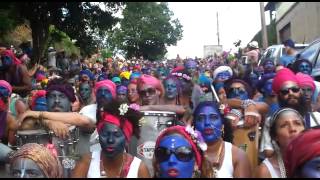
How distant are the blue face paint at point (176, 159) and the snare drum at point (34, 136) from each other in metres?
1.24

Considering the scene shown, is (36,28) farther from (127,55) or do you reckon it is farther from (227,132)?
(127,55)

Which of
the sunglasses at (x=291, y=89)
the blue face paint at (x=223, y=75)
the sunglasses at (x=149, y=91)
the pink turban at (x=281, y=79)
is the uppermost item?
the blue face paint at (x=223, y=75)

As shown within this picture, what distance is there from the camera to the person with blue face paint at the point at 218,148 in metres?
4.84

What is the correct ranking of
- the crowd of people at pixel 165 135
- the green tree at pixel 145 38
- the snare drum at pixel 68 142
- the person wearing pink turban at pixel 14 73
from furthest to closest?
the green tree at pixel 145 38 < the person wearing pink turban at pixel 14 73 < the snare drum at pixel 68 142 < the crowd of people at pixel 165 135

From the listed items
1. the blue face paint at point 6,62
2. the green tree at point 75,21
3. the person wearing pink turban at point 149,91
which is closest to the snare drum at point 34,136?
the person wearing pink turban at point 149,91

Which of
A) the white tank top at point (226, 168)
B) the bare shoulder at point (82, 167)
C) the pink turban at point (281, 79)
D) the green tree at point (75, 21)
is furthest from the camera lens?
the green tree at point (75, 21)

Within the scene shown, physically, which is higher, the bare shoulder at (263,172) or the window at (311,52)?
the window at (311,52)

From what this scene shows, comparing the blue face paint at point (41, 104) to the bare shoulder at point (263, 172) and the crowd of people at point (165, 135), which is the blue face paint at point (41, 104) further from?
the bare shoulder at point (263, 172)

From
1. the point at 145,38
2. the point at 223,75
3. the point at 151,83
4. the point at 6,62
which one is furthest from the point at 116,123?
the point at 145,38

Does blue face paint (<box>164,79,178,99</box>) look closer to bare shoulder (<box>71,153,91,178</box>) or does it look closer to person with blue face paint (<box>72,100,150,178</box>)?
person with blue face paint (<box>72,100,150,178</box>)

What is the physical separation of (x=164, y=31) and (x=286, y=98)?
87.0 ft

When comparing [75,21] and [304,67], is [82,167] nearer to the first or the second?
[304,67]

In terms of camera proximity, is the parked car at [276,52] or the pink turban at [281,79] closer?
the pink turban at [281,79]

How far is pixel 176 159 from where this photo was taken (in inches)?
161
